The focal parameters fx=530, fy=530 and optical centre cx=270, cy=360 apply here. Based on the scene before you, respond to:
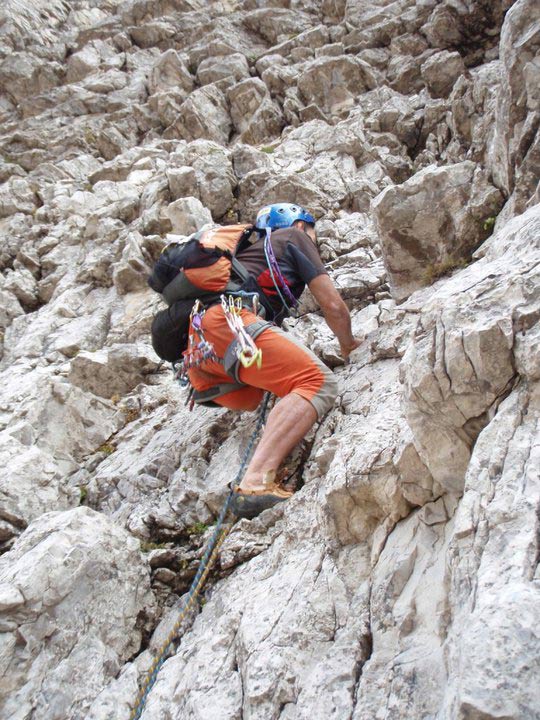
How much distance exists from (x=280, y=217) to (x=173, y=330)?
2214 mm

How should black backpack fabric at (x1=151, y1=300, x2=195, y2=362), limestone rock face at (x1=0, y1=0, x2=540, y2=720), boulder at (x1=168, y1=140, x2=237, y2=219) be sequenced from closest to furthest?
limestone rock face at (x1=0, y1=0, x2=540, y2=720) → black backpack fabric at (x1=151, y1=300, x2=195, y2=362) → boulder at (x1=168, y1=140, x2=237, y2=219)

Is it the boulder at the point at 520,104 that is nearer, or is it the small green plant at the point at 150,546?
the small green plant at the point at 150,546

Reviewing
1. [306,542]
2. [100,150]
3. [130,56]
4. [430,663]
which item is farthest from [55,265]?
[130,56]

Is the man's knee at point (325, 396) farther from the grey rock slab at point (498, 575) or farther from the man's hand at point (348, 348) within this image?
the grey rock slab at point (498, 575)

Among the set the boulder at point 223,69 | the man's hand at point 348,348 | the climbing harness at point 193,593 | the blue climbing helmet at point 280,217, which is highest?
the boulder at point 223,69

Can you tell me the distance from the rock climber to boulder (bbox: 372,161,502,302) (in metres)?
1.19

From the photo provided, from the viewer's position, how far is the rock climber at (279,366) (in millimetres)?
5160

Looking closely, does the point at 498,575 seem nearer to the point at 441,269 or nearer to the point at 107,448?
the point at 441,269

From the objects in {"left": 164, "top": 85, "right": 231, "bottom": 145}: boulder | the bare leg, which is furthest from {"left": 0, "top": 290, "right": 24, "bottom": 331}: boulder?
{"left": 164, "top": 85, "right": 231, "bottom": 145}: boulder

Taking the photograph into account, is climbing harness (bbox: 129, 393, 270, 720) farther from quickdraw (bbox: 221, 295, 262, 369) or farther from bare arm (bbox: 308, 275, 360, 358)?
bare arm (bbox: 308, 275, 360, 358)

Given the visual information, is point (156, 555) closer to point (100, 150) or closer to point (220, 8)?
point (100, 150)

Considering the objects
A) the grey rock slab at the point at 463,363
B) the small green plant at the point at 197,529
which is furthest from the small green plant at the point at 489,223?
the small green plant at the point at 197,529

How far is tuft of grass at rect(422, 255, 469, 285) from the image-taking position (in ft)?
23.3

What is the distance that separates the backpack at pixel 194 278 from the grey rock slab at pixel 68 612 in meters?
2.47
